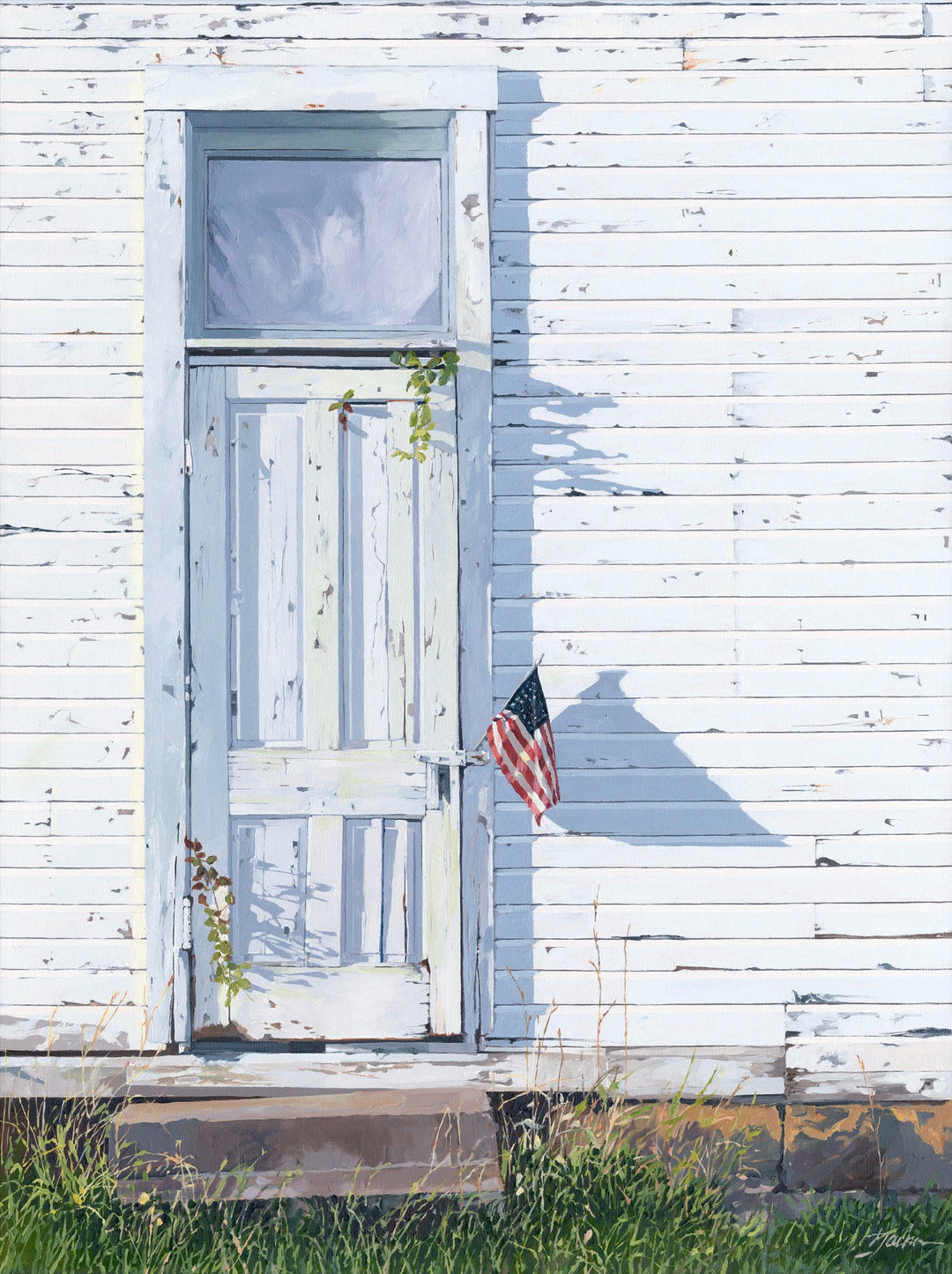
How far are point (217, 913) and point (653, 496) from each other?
208 cm

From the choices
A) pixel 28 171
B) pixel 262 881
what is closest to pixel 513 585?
pixel 262 881

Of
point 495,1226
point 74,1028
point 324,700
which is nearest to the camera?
point 495,1226

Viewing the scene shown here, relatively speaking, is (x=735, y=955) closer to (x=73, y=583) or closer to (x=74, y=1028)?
(x=74, y=1028)

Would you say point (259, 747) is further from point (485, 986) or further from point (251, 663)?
point (485, 986)

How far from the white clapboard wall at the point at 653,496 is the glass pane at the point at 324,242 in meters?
0.32

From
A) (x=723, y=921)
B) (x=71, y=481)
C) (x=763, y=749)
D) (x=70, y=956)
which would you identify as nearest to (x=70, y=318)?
(x=71, y=481)

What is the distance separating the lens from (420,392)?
4004 millimetres

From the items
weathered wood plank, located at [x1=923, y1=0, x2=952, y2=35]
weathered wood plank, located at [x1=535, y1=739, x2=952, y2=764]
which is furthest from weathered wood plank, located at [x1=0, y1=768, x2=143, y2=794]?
weathered wood plank, located at [x1=923, y1=0, x2=952, y2=35]

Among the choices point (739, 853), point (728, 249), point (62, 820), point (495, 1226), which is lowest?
point (495, 1226)

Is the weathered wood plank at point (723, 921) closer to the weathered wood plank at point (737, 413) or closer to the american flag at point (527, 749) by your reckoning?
the american flag at point (527, 749)

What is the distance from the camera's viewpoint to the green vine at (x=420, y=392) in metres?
3.99

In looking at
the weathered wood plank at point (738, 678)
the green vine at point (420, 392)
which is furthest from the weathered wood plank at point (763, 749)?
the green vine at point (420, 392)

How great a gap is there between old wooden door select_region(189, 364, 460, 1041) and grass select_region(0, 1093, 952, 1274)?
2.08ft
